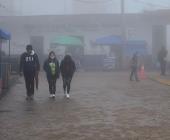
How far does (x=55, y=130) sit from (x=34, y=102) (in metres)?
5.03

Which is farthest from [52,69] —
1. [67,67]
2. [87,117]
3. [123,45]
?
[123,45]

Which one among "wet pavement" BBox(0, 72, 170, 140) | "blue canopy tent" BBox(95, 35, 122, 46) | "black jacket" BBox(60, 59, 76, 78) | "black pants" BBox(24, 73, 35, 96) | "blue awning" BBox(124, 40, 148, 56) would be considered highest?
"blue canopy tent" BBox(95, 35, 122, 46)

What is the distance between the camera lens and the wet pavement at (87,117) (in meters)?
8.90

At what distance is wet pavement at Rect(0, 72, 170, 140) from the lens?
29.2ft

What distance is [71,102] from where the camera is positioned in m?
14.1

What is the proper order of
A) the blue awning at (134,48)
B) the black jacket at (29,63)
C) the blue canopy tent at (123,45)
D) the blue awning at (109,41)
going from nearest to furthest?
the black jacket at (29,63) → the blue awning at (109,41) → the blue canopy tent at (123,45) → the blue awning at (134,48)

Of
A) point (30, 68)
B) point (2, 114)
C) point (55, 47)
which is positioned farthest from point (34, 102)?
point (55, 47)

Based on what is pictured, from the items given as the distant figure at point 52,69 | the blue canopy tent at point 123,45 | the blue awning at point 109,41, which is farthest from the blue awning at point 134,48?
the distant figure at point 52,69

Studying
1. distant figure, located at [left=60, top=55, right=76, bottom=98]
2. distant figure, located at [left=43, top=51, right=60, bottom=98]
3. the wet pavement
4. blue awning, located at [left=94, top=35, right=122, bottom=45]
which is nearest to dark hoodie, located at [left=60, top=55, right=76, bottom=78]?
distant figure, located at [left=60, top=55, right=76, bottom=98]

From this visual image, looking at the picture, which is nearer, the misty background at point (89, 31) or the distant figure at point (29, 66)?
the distant figure at point (29, 66)

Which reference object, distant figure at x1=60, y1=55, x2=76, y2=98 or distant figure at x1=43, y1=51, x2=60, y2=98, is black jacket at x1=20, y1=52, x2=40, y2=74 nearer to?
distant figure at x1=43, y1=51, x2=60, y2=98

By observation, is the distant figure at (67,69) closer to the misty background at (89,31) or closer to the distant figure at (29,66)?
the distant figure at (29,66)

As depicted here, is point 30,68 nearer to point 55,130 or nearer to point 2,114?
point 2,114

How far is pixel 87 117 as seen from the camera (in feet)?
36.0
